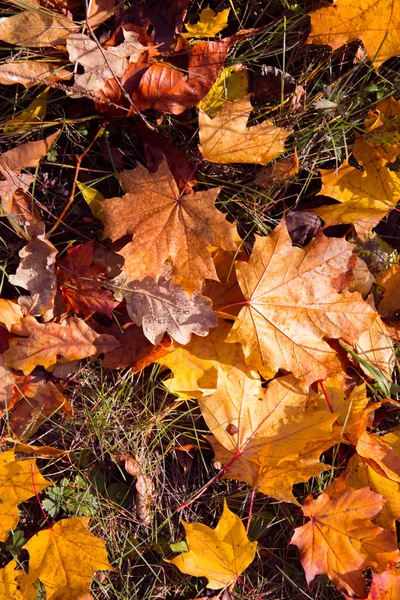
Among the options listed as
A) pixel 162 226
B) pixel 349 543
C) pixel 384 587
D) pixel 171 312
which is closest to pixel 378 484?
pixel 349 543

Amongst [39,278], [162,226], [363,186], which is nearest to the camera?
[162,226]

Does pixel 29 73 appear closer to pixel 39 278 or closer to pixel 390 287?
pixel 39 278

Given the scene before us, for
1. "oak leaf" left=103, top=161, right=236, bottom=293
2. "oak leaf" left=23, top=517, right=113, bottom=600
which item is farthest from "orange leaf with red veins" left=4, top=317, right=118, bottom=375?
"oak leaf" left=23, top=517, right=113, bottom=600

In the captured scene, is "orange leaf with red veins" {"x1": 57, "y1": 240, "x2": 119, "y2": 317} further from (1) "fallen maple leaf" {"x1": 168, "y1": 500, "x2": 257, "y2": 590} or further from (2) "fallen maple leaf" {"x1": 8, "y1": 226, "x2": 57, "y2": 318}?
(1) "fallen maple leaf" {"x1": 168, "y1": 500, "x2": 257, "y2": 590}

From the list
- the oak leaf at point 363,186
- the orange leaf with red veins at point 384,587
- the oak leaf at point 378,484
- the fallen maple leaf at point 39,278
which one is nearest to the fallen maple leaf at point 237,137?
the oak leaf at point 363,186

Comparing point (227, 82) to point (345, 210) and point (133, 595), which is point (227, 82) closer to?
point (345, 210)

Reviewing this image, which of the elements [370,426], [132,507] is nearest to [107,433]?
[132,507]

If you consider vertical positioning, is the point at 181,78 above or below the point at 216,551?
above
